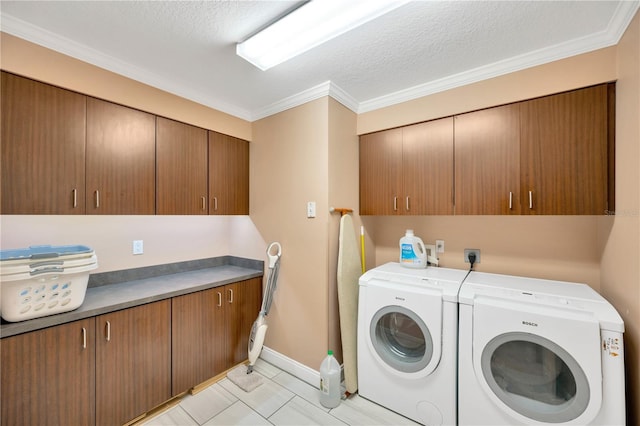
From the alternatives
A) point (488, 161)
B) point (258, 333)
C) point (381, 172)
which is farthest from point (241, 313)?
point (488, 161)

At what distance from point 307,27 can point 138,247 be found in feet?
7.14

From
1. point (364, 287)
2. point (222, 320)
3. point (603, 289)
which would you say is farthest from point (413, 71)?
point (222, 320)

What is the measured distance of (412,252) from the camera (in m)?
2.26

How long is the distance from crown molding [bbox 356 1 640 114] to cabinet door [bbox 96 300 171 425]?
8.26ft

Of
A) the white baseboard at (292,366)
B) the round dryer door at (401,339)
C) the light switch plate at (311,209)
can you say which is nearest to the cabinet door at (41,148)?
the light switch plate at (311,209)

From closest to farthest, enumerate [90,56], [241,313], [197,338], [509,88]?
[90,56]
[509,88]
[197,338]
[241,313]

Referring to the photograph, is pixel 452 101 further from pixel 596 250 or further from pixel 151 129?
pixel 151 129

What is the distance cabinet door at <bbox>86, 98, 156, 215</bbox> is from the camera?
177 centimetres

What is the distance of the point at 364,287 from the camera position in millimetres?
2047

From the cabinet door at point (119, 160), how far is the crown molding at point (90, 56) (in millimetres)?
252

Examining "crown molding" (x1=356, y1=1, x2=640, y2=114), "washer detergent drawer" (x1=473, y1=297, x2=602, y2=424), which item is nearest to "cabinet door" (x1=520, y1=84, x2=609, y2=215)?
"crown molding" (x1=356, y1=1, x2=640, y2=114)

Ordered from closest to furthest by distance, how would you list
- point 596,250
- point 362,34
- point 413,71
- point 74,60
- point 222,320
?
point 362,34, point 74,60, point 596,250, point 413,71, point 222,320

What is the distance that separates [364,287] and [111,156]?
2.06m

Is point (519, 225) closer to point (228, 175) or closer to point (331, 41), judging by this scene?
point (331, 41)
